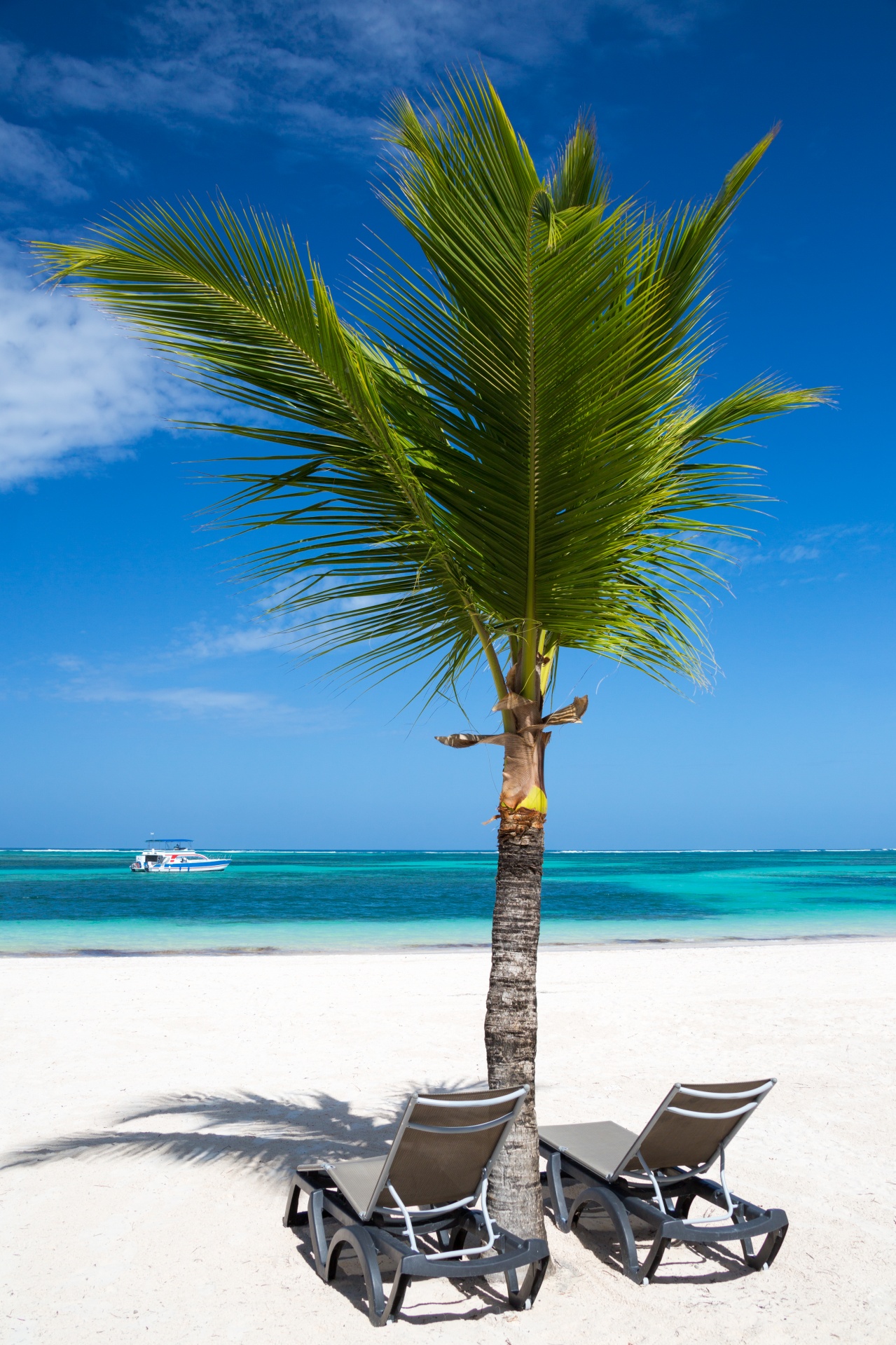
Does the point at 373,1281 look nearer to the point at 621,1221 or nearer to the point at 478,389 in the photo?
the point at 621,1221

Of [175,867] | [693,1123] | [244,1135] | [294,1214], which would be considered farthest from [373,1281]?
[175,867]

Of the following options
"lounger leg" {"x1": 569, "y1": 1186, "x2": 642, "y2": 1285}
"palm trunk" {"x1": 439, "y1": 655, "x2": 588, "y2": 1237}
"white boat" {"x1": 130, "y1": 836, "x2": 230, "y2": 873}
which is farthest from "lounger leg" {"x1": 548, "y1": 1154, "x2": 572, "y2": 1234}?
"white boat" {"x1": 130, "y1": 836, "x2": 230, "y2": 873}

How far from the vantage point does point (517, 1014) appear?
3576 millimetres

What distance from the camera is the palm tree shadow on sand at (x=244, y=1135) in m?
4.80

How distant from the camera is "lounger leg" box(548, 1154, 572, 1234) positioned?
158 inches

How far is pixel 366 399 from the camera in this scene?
3.24 meters

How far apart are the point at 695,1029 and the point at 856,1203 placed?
4.24 m

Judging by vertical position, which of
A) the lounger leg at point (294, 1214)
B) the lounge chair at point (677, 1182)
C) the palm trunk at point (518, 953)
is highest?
the palm trunk at point (518, 953)

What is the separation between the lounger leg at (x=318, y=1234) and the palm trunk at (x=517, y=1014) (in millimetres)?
675

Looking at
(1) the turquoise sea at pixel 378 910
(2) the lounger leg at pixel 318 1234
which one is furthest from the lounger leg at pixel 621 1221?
(1) the turquoise sea at pixel 378 910

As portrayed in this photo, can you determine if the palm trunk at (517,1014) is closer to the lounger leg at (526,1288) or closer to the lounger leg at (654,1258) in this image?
the lounger leg at (526,1288)

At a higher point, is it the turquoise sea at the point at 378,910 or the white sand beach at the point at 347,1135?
the white sand beach at the point at 347,1135

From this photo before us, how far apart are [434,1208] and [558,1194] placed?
88cm

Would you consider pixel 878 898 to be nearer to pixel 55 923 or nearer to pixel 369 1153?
pixel 55 923
